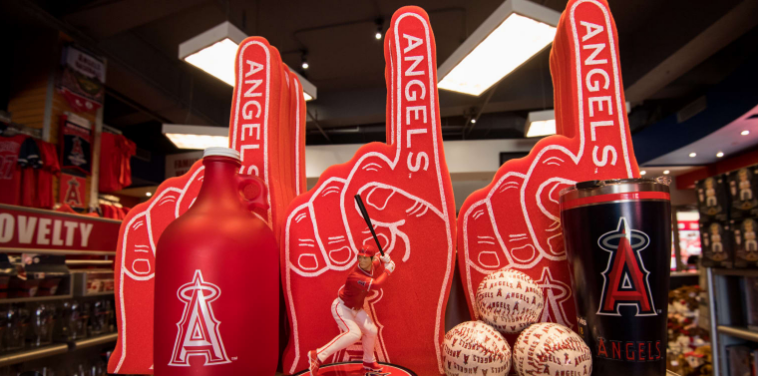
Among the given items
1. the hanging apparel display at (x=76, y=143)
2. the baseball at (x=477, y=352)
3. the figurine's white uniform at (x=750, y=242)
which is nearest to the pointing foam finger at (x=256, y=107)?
the baseball at (x=477, y=352)

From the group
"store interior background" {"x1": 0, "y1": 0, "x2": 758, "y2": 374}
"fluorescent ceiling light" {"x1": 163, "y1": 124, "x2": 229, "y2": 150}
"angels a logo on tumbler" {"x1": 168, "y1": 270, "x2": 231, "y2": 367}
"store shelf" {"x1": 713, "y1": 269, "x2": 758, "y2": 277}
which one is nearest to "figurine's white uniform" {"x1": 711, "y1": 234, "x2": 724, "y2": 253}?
"store shelf" {"x1": 713, "y1": 269, "x2": 758, "y2": 277}

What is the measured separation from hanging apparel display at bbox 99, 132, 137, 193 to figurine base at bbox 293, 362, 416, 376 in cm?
488

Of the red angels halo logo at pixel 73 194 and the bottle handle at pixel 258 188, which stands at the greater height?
the red angels halo logo at pixel 73 194

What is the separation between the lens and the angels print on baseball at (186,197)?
3.90ft

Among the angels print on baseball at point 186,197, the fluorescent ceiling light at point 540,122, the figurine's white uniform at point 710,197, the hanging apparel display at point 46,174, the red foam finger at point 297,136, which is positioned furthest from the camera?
the fluorescent ceiling light at point 540,122

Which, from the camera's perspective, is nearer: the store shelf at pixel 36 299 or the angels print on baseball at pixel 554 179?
the angels print on baseball at pixel 554 179

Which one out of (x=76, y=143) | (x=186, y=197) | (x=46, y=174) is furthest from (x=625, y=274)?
(x=76, y=143)

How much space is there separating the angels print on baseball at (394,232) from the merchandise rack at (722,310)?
2361 millimetres

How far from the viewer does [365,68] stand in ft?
18.6

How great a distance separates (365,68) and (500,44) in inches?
116

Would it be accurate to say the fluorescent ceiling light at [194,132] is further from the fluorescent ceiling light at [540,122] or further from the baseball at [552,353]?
the baseball at [552,353]

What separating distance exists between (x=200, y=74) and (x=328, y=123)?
2.04 meters

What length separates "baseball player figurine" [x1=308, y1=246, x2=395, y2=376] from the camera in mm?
910

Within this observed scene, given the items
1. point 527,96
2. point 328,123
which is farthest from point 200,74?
point 527,96
